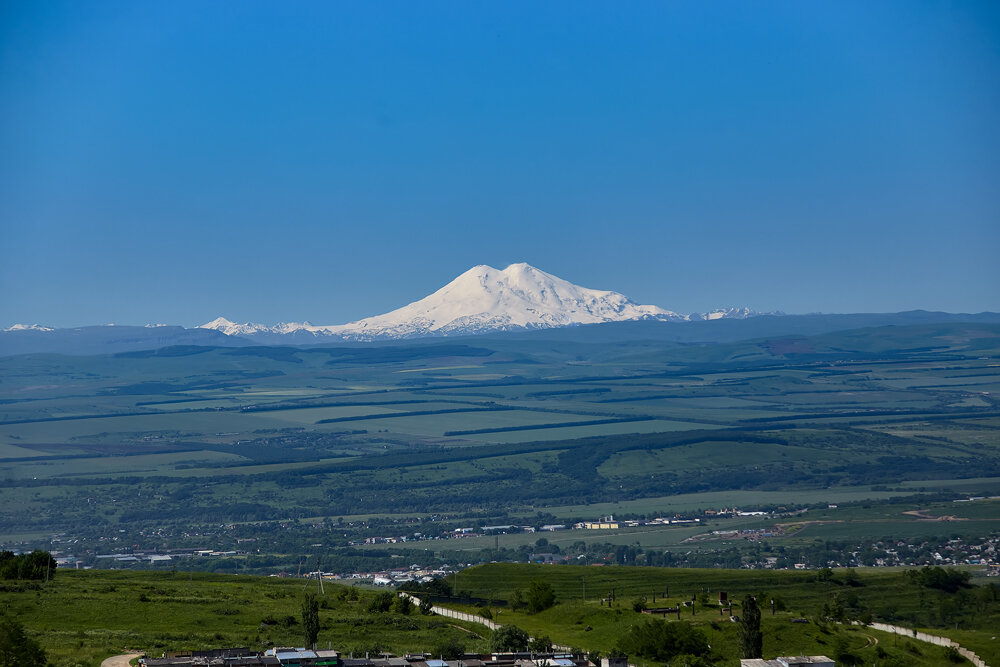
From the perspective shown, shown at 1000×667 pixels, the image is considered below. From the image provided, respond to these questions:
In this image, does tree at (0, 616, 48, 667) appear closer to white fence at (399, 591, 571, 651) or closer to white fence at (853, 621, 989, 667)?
white fence at (399, 591, 571, 651)

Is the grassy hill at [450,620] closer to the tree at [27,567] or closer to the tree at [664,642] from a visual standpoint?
the tree at [664,642]

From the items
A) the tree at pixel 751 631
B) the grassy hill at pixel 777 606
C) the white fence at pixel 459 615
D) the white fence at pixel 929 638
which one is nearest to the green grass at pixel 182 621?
the white fence at pixel 459 615

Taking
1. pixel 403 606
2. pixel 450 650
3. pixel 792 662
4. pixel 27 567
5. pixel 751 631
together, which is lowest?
pixel 403 606

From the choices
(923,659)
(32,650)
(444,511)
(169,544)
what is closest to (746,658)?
(923,659)

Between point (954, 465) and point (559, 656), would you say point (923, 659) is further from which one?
point (954, 465)

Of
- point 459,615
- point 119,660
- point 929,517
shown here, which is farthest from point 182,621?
point 929,517

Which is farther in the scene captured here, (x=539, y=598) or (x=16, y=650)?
(x=539, y=598)

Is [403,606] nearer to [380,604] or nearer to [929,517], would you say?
[380,604]
